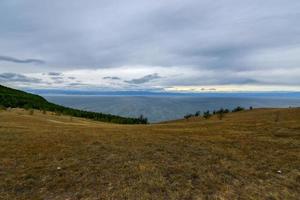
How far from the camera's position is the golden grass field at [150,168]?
8555 millimetres

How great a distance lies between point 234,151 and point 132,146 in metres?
5.01

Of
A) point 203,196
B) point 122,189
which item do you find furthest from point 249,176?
point 122,189

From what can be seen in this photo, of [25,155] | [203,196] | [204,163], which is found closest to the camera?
[203,196]

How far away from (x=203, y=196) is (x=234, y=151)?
562 centimetres

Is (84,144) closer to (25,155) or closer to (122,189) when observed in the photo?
(25,155)

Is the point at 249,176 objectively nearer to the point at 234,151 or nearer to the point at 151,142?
the point at 234,151

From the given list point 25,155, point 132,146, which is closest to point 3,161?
point 25,155

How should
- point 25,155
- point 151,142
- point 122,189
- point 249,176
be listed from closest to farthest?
point 122,189 → point 249,176 → point 25,155 → point 151,142

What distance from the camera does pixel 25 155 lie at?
41.4 feet

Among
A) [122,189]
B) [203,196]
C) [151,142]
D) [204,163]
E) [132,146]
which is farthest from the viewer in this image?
[151,142]

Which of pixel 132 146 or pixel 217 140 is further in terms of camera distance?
pixel 217 140

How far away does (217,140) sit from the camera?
16.1m

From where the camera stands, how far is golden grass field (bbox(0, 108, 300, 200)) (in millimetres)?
8555

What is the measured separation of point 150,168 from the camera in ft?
34.7
